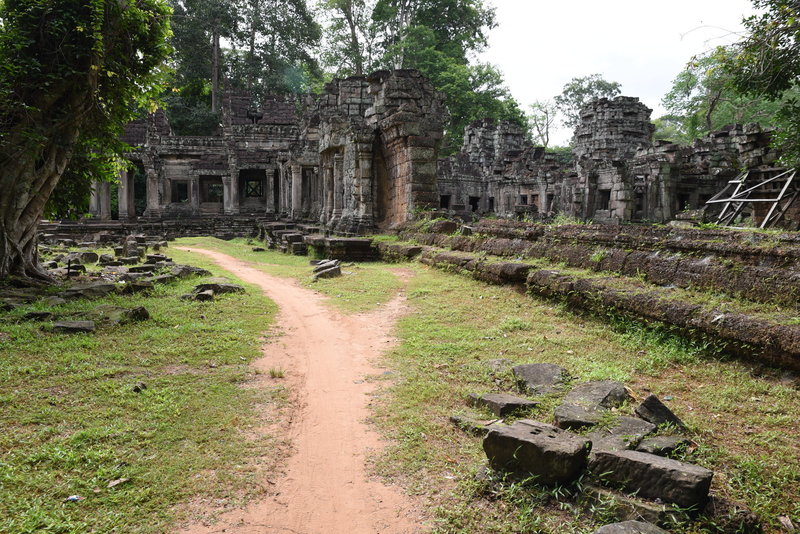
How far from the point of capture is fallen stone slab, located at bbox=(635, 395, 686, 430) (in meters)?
3.13

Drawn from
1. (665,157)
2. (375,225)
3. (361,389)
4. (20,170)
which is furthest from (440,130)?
(665,157)

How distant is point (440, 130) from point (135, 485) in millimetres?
12630

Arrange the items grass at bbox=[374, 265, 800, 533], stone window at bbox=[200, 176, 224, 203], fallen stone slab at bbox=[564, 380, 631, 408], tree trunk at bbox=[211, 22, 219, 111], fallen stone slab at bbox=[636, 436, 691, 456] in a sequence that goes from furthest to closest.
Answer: tree trunk at bbox=[211, 22, 219, 111], stone window at bbox=[200, 176, 224, 203], fallen stone slab at bbox=[564, 380, 631, 408], fallen stone slab at bbox=[636, 436, 691, 456], grass at bbox=[374, 265, 800, 533]

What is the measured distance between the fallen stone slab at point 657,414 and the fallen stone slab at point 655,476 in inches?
21.5

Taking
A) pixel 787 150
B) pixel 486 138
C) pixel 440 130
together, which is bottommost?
pixel 787 150

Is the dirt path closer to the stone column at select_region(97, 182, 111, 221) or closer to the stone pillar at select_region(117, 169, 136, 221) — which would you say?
the stone pillar at select_region(117, 169, 136, 221)

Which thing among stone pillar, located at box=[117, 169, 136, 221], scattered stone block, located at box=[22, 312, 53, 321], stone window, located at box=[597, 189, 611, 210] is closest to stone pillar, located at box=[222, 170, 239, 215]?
stone pillar, located at box=[117, 169, 136, 221]

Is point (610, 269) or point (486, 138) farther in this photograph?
point (486, 138)

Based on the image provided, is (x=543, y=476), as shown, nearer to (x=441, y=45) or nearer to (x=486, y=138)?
(x=486, y=138)

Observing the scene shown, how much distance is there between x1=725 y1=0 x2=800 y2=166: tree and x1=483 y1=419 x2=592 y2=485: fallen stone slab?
310 inches

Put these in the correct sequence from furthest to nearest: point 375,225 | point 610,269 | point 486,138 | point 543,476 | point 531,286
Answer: point 486,138, point 375,225, point 531,286, point 610,269, point 543,476

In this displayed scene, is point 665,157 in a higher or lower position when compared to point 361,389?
higher

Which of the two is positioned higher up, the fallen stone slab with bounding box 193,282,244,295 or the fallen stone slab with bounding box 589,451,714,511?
the fallen stone slab with bounding box 193,282,244,295

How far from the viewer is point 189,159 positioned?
101ft
